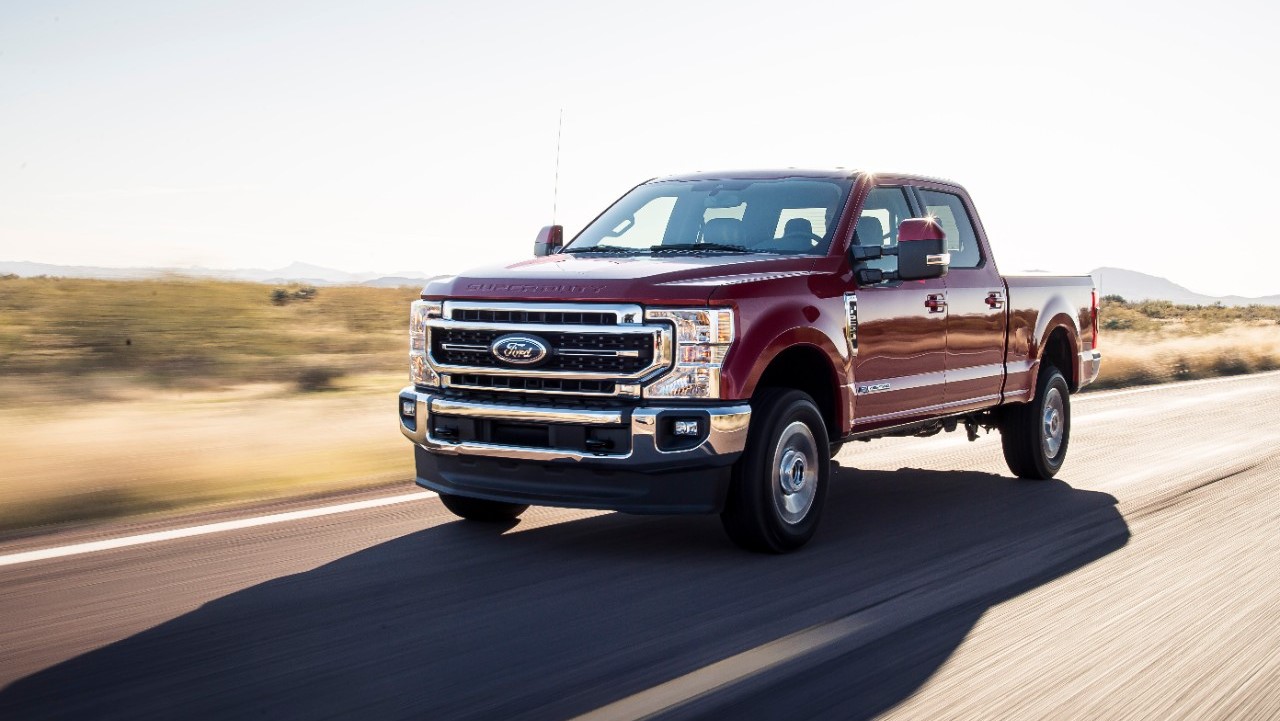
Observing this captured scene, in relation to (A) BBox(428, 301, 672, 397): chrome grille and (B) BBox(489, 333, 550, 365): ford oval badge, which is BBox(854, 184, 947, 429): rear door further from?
(B) BBox(489, 333, 550, 365): ford oval badge

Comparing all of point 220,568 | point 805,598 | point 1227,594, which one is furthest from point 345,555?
point 1227,594

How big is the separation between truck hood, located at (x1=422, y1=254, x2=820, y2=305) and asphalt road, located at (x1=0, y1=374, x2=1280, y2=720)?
1.26 m

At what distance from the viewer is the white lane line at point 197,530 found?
6758 mm

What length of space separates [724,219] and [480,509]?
7.01 ft

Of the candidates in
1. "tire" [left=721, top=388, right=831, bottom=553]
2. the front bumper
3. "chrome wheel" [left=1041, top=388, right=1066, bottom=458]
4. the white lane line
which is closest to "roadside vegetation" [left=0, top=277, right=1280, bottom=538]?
the white lane line

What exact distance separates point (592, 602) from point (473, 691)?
4.50 ft

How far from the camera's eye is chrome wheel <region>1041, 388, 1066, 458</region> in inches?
402

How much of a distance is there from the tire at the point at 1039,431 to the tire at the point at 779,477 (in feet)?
10.3

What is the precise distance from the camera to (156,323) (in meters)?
16.8

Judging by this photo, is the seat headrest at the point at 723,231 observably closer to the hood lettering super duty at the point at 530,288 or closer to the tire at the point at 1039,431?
the hood lettering super duty at the point at 530,288

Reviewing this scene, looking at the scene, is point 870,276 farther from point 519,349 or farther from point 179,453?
point 179,453

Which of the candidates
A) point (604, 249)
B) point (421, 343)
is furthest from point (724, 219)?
point (421, 343)

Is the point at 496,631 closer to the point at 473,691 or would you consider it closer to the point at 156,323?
the point at 473,691

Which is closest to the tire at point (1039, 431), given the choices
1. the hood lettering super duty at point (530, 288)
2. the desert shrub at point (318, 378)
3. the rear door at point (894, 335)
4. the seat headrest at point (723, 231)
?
the rear door at point (894, 335)
